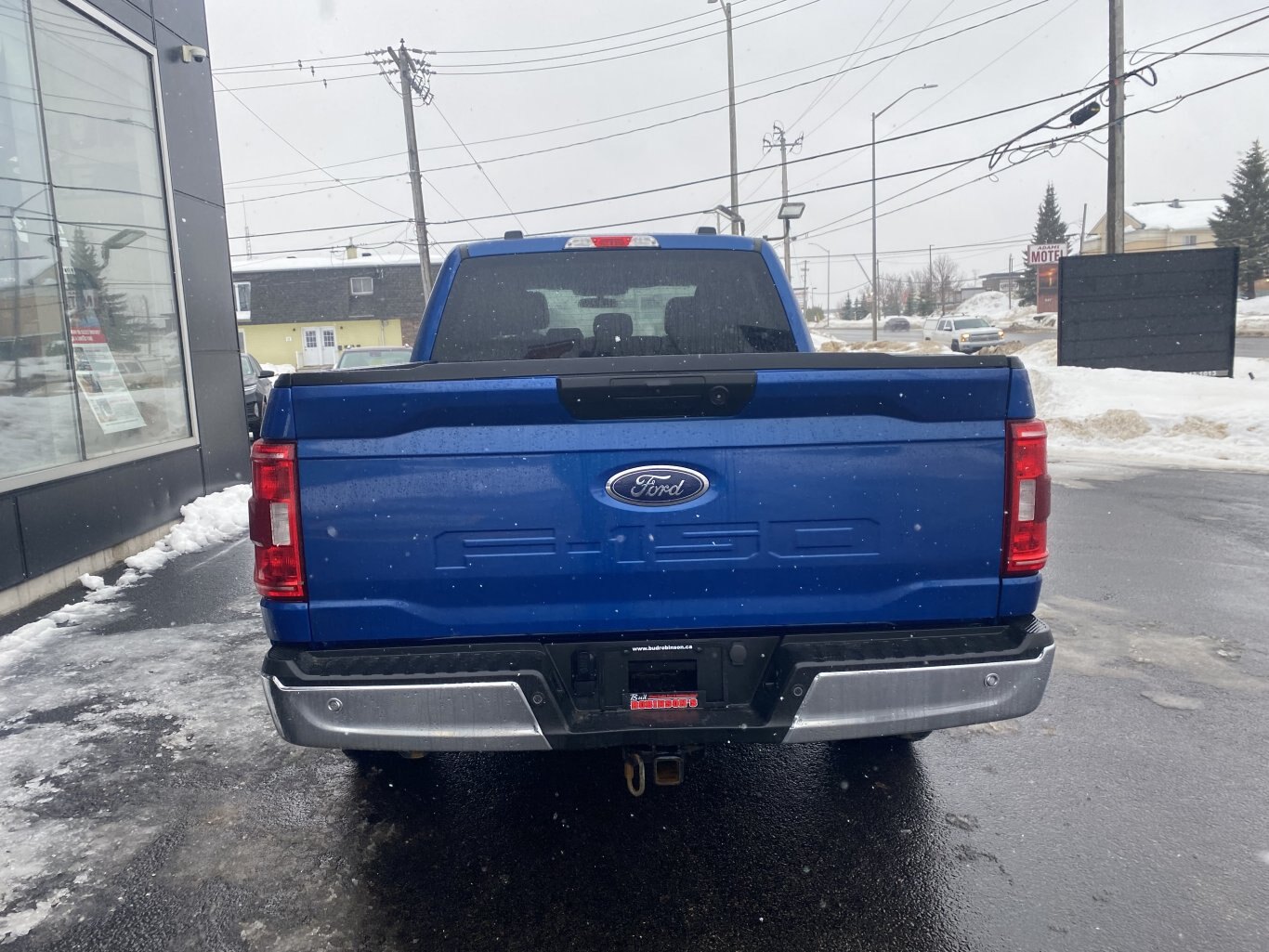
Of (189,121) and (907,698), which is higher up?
(189,121)

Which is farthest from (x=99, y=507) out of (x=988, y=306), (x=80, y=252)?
(x=988, y=306)

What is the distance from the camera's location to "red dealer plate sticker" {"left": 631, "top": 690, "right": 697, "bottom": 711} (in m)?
2.63

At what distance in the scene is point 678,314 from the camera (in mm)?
4227

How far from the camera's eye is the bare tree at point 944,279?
103 m

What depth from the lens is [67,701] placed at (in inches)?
182

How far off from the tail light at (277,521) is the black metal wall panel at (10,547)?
4855 mm

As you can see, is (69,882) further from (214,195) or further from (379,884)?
(214,195)

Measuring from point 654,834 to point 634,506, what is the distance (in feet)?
4.48

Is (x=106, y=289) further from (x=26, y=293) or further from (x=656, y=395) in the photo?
(x=656, y=395)

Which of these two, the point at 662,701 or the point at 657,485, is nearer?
the point at 657,485

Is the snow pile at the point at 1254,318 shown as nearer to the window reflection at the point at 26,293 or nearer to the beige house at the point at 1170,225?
the beige house at the point at 1170,225

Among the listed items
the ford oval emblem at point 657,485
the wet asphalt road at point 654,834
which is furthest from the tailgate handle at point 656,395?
the wet asphalt road at point 654,834

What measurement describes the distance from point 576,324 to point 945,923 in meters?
2.85

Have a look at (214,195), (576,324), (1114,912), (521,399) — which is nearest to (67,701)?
(576,324)
